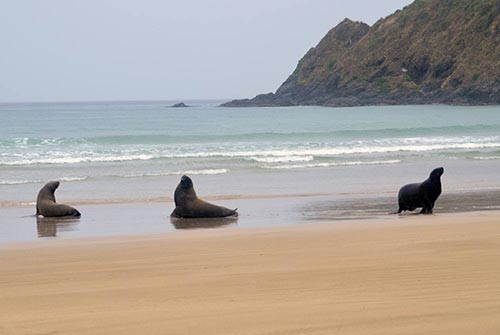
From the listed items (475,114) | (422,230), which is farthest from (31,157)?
(475,114)

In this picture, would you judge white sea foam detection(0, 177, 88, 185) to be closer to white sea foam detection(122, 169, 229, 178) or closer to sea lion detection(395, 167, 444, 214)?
white sea foam detection(122, 169, 229, 178)

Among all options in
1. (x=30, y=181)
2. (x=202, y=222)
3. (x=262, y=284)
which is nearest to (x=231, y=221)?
(x=202, y=222)

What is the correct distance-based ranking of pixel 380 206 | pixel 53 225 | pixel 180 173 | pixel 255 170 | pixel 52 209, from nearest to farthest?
pixel 53 225
pixel 52 209
pixel 380 206
pixel 180 173
pixel 255 170

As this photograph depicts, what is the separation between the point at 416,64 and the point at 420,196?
240 ft

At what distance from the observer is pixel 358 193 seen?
605 inches

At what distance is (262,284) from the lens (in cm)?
602

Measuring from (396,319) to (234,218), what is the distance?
7120mm

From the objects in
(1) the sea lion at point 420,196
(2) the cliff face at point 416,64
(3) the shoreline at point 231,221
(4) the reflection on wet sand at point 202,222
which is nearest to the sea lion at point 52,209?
(3) the shoreline at point 231,221

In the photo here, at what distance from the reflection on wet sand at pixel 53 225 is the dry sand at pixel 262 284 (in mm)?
1476

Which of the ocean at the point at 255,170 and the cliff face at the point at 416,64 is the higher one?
the cliff face at the point at 416,64

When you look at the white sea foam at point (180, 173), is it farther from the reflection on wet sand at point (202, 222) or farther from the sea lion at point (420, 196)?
the sea lion at point (420, 196)

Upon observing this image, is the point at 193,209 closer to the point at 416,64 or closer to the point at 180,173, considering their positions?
the point at 180,173

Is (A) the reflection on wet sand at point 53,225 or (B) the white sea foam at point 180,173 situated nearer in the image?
(A) the reflection on wet sand at point 53,225

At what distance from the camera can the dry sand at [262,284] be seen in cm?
487
